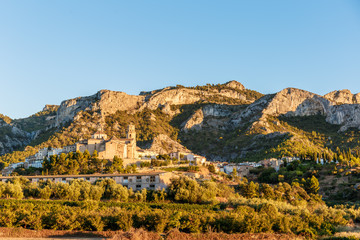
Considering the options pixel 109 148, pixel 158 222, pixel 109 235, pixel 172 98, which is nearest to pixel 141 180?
pixel 109 148

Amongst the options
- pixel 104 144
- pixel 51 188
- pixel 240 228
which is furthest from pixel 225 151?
pixel 240 228

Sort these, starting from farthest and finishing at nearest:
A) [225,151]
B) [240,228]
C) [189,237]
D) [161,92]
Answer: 1. [161,92]
2. [225,151]
3. [240,228]
4. [189,237]

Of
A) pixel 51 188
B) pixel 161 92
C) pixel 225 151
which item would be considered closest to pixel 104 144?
pixel 51 188

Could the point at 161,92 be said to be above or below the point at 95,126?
above

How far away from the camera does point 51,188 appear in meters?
54.7

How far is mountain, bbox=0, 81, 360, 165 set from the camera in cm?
12269

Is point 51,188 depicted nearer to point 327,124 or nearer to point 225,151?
point 225,151

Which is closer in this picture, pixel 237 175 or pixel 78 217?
pixel 78 217

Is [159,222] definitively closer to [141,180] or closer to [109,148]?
[141,180]

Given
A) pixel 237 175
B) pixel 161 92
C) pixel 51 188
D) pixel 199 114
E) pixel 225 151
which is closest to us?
pixel 51 188

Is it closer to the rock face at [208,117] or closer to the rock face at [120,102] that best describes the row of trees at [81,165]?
the rock face at [120,102]

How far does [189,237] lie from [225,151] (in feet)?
337

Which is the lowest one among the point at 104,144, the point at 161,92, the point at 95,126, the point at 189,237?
the point at 189,237

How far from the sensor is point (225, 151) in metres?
132
